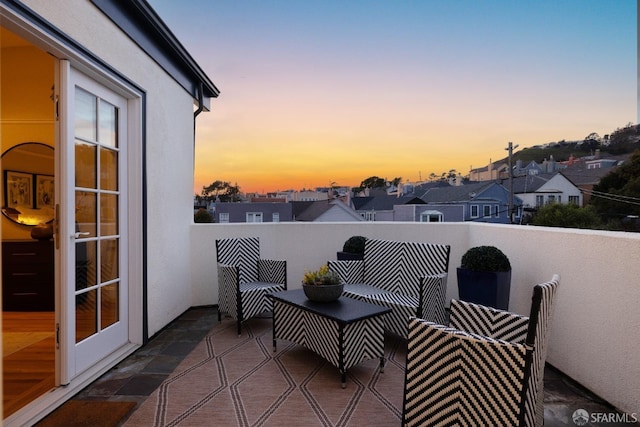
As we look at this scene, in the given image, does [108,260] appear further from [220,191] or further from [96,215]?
[220,191]

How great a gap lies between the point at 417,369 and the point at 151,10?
3.67m

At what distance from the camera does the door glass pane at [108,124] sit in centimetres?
287

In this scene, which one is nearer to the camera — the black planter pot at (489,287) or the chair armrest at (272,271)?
the black planter pot at (489,287)

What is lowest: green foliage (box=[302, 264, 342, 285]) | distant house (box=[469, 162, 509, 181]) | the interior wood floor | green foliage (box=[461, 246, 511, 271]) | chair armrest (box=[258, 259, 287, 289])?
the interior wood floor

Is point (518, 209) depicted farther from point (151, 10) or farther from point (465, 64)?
point (151, 10)

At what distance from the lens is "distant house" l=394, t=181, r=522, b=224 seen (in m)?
22.1

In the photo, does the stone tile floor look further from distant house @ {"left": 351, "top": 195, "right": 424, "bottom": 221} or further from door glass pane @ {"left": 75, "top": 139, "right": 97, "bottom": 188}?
distant house @ {"left": 351, "top": 195, "right": 424, "bottom": 221}

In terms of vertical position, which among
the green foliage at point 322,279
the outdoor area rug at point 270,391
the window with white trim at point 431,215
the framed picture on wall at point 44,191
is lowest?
the outdoor area rug at point 270,391

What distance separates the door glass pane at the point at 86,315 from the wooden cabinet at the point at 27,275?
217 centimetres

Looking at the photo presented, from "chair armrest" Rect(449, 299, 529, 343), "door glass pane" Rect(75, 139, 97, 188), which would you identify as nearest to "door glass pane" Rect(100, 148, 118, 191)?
"door glass pane" Rect(75, 139, 97, 188)

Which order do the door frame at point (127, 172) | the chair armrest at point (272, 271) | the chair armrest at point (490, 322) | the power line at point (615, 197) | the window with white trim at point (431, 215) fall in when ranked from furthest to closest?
the window with white trim at point (431, 215) → the power line at point (615, 197) → the chair armrest at point (272, 271) → the door frame at point (127, 172) → the chair armrest at point (490, 322)

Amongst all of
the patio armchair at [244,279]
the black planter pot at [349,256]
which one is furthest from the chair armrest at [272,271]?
the black planter pot at [349,256]

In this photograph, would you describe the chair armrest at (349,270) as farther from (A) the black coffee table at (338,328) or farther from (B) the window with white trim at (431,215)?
(B) the window with white trim at (431,215)

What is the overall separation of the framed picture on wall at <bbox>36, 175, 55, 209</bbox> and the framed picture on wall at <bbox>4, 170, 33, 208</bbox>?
7 cm
